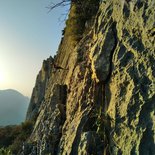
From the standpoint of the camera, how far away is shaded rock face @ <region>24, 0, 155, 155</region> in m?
7.41

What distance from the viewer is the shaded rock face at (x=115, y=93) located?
7.41 meters

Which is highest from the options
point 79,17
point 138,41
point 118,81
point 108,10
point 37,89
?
point 37,89

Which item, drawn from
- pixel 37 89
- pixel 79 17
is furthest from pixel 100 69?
pixel 37 89

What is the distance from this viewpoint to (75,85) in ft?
41.0

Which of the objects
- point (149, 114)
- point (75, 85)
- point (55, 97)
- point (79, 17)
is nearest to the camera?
point (149, 114)

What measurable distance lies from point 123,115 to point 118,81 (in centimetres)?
99

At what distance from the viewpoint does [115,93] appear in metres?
8.60

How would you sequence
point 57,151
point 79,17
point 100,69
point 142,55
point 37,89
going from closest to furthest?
point 142,55
point 100,69
point 57,151
point 79,17
point 37,89

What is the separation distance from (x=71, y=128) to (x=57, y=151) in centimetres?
114

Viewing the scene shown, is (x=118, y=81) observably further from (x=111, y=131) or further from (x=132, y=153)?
(x=132, y=153)

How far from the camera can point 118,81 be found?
338 inches

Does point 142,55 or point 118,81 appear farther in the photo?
point 118,81

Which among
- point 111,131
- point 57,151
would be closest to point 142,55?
point 111,131

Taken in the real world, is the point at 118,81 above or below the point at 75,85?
below
